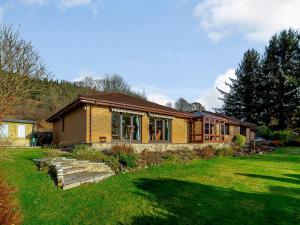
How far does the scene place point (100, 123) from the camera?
20469 millimetres

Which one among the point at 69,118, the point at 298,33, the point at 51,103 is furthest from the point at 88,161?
the point at 298,33

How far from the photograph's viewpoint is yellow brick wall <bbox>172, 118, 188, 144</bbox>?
88.4 ft

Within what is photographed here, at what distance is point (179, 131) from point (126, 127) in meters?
6.36

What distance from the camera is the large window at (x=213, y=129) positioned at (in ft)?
98.3

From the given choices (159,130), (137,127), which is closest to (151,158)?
(137,127)

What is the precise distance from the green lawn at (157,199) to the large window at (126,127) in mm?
7021

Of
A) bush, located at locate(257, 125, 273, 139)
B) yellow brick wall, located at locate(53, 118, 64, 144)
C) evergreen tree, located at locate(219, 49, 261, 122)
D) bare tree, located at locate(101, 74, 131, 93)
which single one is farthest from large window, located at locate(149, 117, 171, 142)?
bare tree, located at locate(101, 74, 131, 93)

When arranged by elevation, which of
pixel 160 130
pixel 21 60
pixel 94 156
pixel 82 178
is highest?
pixel 21 60

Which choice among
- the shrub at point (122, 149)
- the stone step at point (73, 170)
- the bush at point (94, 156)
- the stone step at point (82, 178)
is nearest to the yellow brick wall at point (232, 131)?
the shrub at point (122, 149)

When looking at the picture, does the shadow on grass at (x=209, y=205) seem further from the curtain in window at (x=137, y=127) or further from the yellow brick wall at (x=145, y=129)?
the yellow brick wall at (x=145, y=129)

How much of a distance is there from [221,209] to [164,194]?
210 cm

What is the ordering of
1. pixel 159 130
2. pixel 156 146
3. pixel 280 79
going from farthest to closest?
pixel 280 79 → pixel 159 130 → pixel 156 146

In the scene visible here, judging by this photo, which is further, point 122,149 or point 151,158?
point 122,149

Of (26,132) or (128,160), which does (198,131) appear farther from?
(26,132)
